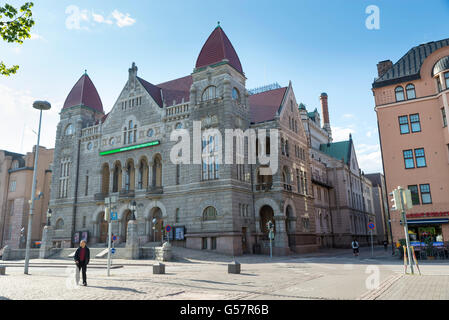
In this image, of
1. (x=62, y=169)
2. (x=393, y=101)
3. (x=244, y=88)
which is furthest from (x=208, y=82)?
(x=62, y=169)

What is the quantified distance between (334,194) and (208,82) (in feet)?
117

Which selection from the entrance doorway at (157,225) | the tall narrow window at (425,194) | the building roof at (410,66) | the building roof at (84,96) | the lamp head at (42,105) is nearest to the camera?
the lamp head at (42,105)

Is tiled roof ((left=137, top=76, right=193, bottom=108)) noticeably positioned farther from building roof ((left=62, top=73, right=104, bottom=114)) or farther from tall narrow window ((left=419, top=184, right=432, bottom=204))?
tall narrow window ((left=419, top=184, right=432, bottom=204))

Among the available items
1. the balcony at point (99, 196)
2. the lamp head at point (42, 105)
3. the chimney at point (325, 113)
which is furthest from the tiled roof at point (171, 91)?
the chimney at point (325, 113)

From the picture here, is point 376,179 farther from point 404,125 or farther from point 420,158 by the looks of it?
point 420,158

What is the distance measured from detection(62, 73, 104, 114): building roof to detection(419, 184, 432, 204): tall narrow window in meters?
44.5

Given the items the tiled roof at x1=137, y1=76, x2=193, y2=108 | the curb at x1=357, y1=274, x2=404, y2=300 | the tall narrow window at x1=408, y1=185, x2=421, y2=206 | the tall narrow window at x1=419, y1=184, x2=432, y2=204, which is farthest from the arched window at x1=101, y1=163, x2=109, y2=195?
the curb at x1=357, y1=274, x2=404, y2=300

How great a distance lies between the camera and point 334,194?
2522 inches

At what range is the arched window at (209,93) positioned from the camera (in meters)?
40.0

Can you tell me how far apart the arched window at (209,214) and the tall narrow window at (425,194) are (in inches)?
776

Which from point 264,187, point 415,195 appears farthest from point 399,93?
point 264,187

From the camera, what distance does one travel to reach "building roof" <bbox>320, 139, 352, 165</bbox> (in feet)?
235

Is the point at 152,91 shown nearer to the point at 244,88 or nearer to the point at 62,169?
→ the point at 244,88

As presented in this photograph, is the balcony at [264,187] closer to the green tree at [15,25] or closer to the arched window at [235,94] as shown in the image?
the arched window at [235,94]
